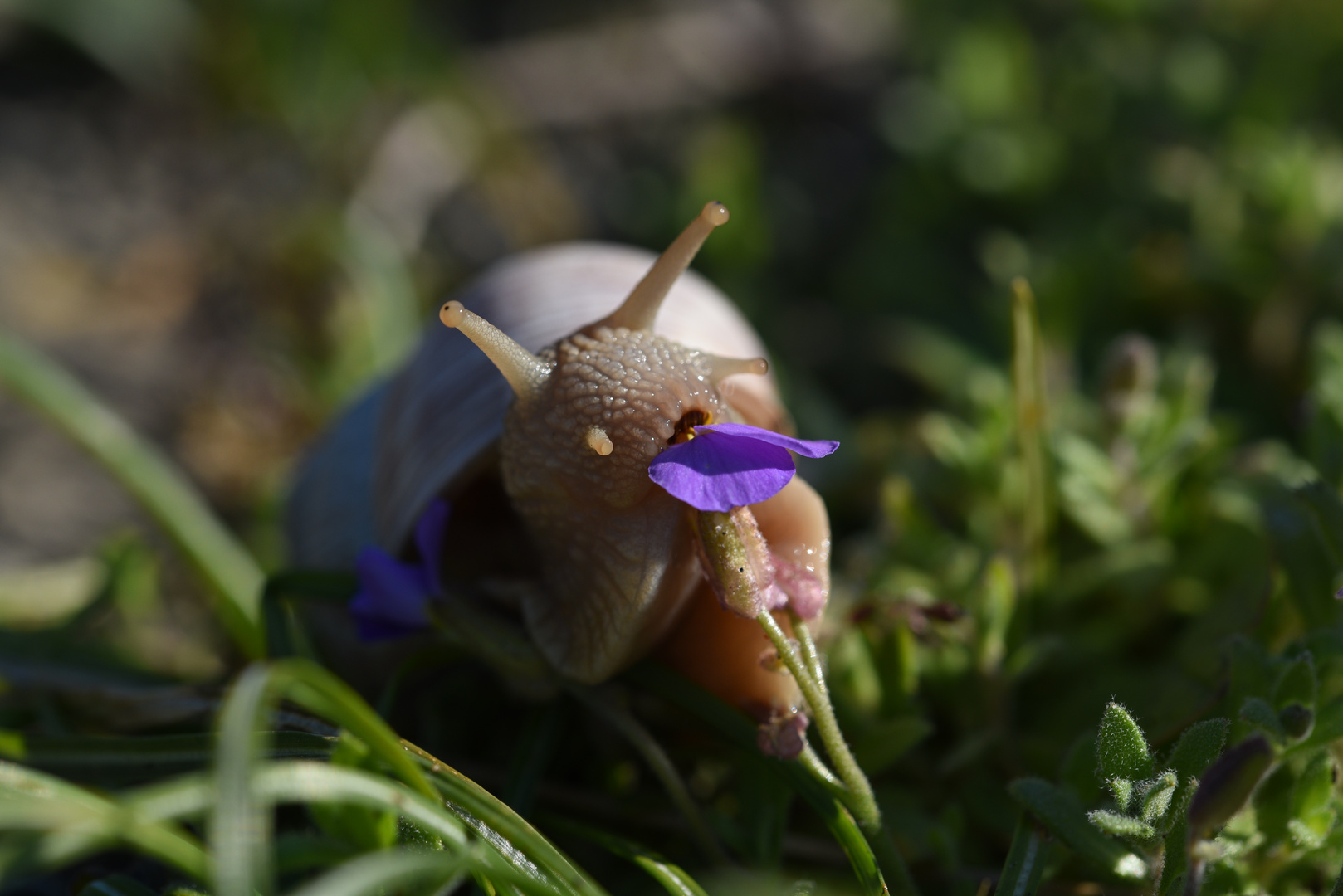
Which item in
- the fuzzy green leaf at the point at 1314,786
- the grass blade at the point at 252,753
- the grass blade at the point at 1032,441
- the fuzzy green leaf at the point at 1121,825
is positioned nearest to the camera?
the grass blade at the point at 252,753

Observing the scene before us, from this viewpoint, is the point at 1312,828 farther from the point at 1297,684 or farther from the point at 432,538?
the point at 432,538

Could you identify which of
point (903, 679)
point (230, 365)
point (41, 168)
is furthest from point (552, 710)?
point (41, 168)

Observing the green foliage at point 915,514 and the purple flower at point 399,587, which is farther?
the purple flower at point 399,587

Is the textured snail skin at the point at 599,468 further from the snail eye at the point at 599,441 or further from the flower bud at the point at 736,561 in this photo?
the flower bud at the point at 736,561

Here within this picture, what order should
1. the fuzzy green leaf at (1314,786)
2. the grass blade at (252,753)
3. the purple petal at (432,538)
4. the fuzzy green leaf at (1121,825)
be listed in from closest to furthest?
the grass blade at (252,753) → the fuzzy green leaf at (1121,825) → the fuzzy green leaf at (1314,786) → the purple petal at (432,538)

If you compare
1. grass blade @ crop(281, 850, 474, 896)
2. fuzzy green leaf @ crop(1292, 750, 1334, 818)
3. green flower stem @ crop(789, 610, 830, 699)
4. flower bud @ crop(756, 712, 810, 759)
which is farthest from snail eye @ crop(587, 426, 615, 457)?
fuzzy green leaf @ crop(1292, 750, 1334, 818)

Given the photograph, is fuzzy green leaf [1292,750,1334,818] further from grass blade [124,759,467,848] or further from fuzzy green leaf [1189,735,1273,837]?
grass blade [124,759,467,848]

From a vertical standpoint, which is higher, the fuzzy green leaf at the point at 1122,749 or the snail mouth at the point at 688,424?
the snail mouth at the point at 688,424

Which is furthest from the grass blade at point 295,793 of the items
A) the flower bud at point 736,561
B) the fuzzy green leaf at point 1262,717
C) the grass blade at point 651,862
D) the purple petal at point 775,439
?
the fuzzy green leaf at point 1262,717
